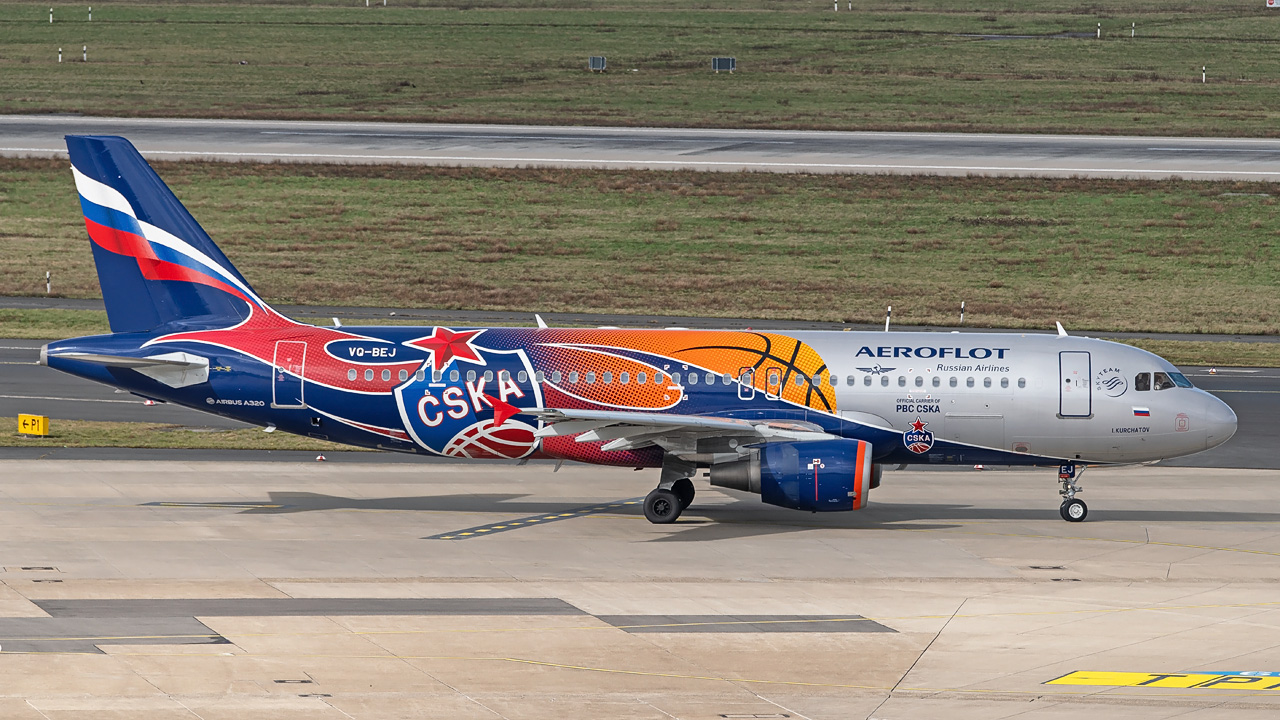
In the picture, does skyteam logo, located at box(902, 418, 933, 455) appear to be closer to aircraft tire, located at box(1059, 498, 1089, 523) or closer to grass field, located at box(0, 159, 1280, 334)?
aircraft tire, located at box(1059, 498, 1089, 523)

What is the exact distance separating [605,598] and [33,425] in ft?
74.5

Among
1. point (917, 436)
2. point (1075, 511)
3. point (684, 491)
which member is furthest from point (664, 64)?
point (917, 436)

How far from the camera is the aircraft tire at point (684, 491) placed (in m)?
36.3

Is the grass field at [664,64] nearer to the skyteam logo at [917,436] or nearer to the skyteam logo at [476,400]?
the skyteam logo at [917,436]

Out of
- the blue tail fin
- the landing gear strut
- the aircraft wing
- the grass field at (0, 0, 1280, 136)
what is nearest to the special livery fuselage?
the aircraft wing

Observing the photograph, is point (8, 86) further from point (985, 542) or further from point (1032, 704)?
point (1032, 704)

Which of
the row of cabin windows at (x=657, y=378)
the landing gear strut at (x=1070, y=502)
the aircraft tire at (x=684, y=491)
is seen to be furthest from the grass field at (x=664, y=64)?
the aircraft tire at (x=684, y=491)

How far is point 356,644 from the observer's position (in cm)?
2595

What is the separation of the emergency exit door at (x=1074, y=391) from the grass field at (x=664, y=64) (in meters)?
65.4

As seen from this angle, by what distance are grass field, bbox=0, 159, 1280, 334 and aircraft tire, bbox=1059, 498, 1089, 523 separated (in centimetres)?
2789

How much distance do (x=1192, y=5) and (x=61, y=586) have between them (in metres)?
158

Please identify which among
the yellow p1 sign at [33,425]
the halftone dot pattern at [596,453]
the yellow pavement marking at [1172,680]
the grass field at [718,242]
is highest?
the grass field at [718,242]

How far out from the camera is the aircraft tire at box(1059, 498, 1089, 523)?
3669 centimetres

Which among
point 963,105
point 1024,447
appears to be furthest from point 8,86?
point 1024,447
